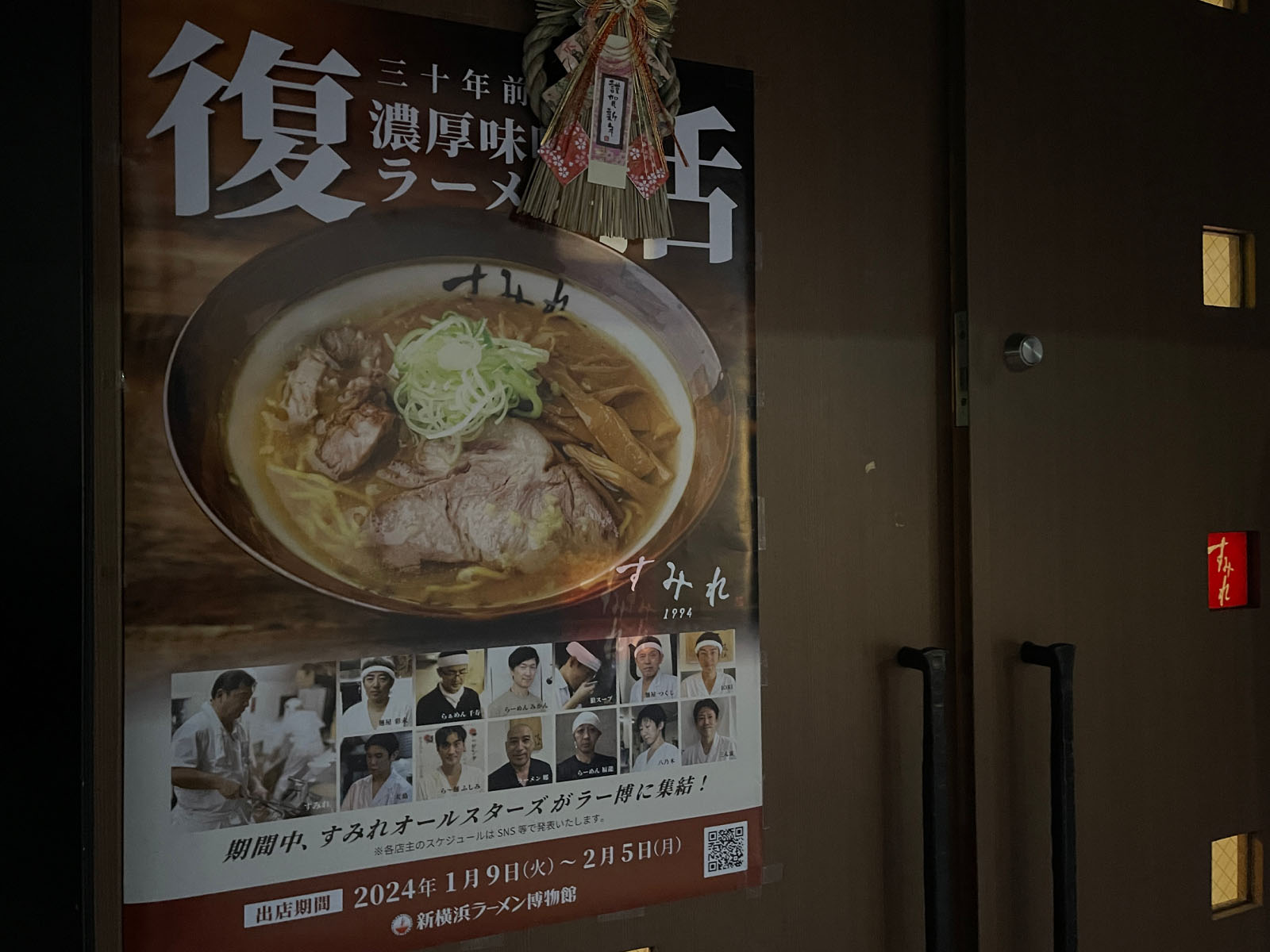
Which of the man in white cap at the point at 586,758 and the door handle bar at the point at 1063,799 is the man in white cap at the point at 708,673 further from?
the door handle bar at the point at 1063,799

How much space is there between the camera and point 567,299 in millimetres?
882

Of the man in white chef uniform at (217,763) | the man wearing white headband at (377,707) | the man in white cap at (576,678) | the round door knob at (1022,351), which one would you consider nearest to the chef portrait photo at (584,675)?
the man in white cap at (576,678)

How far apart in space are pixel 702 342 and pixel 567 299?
0.46 feet

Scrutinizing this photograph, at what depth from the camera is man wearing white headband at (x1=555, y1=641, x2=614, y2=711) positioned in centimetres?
88

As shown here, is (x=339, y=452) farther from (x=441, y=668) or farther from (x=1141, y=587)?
(x=1141, y=587)

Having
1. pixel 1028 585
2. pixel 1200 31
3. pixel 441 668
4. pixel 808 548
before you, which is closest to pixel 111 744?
pixel 441 668

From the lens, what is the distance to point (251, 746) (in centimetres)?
78

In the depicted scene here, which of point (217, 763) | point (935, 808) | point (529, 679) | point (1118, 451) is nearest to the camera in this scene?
point (217, 763)

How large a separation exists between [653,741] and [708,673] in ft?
0.27

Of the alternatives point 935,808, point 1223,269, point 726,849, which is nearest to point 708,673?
point 726,849

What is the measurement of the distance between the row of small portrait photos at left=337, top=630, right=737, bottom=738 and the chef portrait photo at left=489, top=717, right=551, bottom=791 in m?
0.01

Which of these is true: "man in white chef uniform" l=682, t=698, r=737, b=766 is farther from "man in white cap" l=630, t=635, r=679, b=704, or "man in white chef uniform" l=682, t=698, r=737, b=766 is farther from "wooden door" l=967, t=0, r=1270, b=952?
"wooden door" l=967, t=0, r=1270, b=952

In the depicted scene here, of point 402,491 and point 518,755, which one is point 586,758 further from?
point 402,491

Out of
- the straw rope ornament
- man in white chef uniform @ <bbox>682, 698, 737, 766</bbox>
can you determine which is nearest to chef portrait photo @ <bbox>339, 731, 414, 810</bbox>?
man in white chef uniform @ <bbox>682, 698, 737, 766</bbox>
